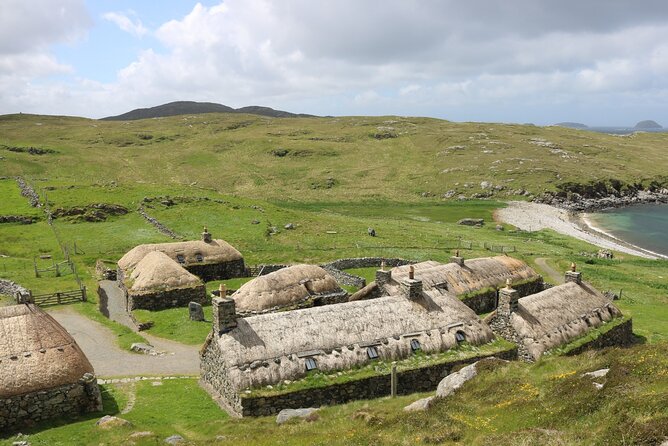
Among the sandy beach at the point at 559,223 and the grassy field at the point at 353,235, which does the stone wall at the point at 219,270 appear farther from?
the sandy beach at the point at 559,223

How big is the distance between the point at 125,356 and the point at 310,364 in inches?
606

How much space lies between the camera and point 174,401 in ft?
88.3

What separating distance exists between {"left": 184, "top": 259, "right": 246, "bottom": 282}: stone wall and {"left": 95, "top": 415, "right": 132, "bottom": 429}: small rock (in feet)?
103

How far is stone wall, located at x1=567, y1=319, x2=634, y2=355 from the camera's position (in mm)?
32062

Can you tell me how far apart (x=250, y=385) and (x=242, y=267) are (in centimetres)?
3319

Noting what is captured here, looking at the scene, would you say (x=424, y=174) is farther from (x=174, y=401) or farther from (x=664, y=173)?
(x=174, y=401)

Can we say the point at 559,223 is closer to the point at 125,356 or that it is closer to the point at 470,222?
the point at 470,222

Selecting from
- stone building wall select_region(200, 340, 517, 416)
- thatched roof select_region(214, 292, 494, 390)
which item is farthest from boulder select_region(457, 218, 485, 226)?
stone building wall select_region(200, 340, 517, 416)

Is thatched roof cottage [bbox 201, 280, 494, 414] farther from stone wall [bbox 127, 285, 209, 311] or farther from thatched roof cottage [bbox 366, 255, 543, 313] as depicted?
stone wall [bbox 127, 285, 209, 311]

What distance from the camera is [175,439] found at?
835 inches

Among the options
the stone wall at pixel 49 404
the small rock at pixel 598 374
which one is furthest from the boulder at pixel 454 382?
the stone wall at pixel 49 404

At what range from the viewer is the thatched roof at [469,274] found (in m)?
40.0

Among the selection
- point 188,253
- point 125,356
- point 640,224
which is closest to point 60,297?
point 188,253

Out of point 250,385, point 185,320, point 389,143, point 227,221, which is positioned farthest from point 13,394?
point 389,143
